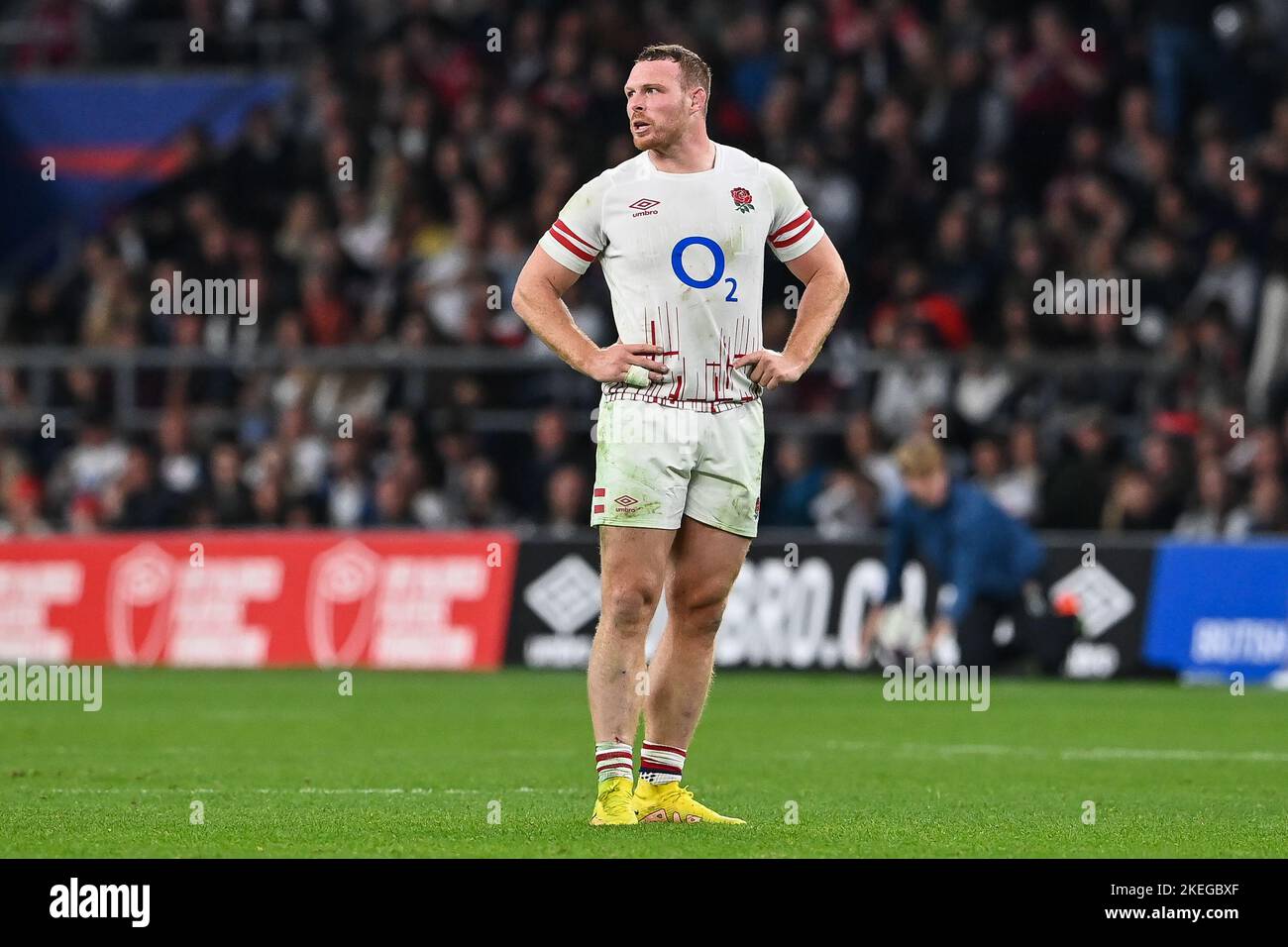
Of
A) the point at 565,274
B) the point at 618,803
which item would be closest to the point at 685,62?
the point at 565,274

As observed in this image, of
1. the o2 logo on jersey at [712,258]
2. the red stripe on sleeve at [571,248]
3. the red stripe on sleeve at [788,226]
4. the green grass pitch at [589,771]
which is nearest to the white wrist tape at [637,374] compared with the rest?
the o2 logo on jersey at [712,258]

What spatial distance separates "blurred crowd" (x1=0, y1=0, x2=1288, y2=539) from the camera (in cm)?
2200

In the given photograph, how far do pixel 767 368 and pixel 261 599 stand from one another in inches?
498

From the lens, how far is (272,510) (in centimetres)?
2245

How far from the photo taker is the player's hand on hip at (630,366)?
30.1 feet

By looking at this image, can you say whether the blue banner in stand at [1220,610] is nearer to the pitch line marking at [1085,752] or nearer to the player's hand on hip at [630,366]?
the pitch line marking at [1085,752]

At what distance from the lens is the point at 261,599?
21234 millimetres

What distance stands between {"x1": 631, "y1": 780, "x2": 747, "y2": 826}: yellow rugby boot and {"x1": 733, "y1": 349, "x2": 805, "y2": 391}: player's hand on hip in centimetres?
160

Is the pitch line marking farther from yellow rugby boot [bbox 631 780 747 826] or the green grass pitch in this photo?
yellow rugby boot [bbox 631 780 747 826]

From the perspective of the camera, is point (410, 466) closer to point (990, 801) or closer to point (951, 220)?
point (951, 220)

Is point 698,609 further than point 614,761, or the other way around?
point 698,609

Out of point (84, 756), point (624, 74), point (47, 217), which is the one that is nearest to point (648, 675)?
point (84, 756)

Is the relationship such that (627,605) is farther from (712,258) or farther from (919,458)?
(919,458)

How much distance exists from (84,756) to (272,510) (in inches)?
387
